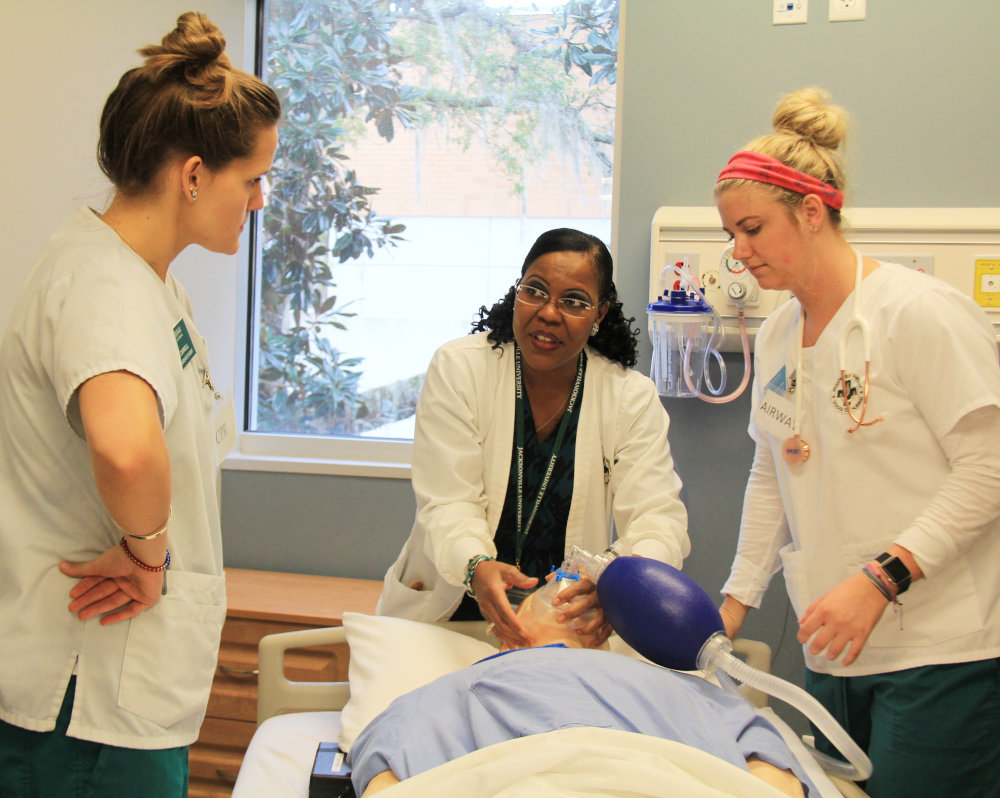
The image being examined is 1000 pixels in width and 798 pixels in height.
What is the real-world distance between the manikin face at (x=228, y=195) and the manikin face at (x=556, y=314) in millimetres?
593

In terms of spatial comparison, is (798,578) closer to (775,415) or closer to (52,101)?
(775,415)

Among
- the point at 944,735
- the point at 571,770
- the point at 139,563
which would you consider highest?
the point at 139,563

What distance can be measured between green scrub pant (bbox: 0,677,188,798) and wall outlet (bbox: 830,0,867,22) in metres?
2.24

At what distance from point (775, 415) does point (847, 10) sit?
1.23 metres

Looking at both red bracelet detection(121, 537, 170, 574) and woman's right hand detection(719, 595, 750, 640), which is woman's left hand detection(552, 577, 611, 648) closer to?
woman's right hand detection(719, 595, 750, 640)

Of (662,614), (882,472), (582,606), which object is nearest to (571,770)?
(662,614)

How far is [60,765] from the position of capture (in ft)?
3.68

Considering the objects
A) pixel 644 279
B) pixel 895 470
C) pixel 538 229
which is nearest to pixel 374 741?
pixel 895 470

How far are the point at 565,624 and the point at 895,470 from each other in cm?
61

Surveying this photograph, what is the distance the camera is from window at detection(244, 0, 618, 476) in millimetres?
2785

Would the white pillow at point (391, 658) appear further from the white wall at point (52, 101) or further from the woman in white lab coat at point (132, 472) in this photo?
the white wall at point (52, 101)

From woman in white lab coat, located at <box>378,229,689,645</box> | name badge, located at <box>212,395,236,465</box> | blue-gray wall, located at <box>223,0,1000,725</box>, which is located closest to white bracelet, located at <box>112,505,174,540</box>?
name badge, located at <box>212,395,236,465</box>

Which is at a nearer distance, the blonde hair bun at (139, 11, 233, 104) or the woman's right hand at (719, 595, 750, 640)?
the blonde hair bun at (139, 11, 233, 104)

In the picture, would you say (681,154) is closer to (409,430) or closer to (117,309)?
(409,430)
